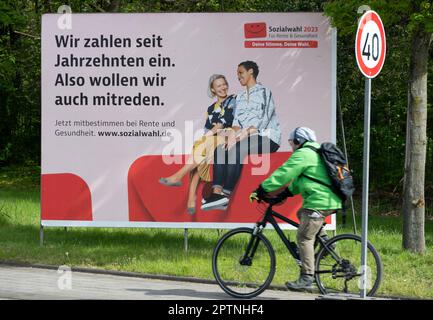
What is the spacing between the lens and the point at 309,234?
866cm

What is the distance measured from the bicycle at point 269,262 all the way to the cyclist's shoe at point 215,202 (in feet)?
9.76

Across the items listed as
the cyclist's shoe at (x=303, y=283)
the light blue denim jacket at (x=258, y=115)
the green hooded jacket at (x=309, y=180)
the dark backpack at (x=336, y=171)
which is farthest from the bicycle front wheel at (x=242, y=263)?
the light blue denim jacket at (x=258, y=115)

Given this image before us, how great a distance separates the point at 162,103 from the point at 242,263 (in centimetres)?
379

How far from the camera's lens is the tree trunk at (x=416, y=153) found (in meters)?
11.7

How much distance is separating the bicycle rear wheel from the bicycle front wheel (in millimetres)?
578

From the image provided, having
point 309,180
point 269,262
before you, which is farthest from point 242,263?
point 309,180

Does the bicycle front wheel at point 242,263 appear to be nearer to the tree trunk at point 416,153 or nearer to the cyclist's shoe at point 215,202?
the cyclist's shoe at point 215,202

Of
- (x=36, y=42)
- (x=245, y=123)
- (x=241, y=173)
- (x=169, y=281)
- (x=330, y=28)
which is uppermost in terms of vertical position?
(x=36, y=42)

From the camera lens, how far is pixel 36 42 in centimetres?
3106
